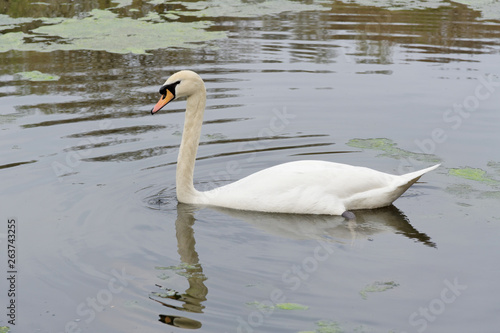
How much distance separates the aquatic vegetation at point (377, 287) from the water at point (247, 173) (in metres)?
0.05

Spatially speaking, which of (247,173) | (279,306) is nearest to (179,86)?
(247,173)

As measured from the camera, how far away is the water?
213 inches

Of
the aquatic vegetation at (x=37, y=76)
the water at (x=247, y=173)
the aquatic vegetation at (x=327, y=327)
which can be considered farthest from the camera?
the aquatic vegetation at (x=37, y=76)

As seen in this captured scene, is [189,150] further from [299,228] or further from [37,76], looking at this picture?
[37,76]

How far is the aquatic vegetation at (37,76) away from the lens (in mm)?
11992

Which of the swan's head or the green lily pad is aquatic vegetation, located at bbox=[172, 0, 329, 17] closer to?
the swan's head

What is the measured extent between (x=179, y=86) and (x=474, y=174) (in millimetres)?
3097

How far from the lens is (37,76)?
12109 millimetres

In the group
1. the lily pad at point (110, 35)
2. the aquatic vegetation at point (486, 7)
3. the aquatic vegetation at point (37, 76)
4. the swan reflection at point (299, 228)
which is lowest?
the swan reflection at point (299, 228)

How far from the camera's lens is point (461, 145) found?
893 centimetres

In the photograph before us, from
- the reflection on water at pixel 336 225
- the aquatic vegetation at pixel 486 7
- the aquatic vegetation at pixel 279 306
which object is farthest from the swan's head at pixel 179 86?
the aquatic vegetation at pixel 486 7

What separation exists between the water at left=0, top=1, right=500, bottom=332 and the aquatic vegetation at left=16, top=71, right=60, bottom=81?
16cm

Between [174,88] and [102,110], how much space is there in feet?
10.7

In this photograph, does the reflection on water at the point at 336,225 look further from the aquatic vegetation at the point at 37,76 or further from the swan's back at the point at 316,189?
the aquatic vegetation at the point at 37,76
